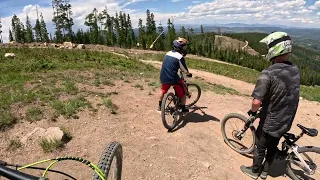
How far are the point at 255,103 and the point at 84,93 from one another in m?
6.72

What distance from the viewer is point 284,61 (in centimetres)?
544

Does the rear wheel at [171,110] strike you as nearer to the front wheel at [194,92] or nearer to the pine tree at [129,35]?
the front wheel at [194,92]

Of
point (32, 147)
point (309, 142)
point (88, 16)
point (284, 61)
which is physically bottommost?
point (309, 142)

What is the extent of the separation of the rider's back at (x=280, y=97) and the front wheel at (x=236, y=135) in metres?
1.55

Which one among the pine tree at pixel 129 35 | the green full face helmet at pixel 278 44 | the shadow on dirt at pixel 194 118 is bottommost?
the shadow on dirt at pixel 194 118

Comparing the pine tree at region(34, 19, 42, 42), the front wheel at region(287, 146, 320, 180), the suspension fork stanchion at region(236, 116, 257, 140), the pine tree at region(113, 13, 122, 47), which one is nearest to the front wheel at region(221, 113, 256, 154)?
the suspension fork stanchion at region(236, 116, 257, 140)

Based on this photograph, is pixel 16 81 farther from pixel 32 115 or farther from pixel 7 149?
pixel 7 149

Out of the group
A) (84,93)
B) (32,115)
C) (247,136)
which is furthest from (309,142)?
(32,115)

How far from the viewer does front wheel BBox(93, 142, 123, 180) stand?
11.7 feet

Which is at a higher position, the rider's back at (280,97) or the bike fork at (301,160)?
the rider's back at (280,97)

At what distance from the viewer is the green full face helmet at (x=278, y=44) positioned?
208 inches

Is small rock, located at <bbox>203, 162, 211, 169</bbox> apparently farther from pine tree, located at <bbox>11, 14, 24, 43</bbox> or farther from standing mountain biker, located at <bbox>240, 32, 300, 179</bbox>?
pine tree, located at <bbox>11, 14, 24, 43</bbox>

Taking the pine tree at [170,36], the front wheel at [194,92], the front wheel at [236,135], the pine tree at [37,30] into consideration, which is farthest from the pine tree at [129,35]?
the front wheel at [236,135]

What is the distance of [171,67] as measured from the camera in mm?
8352
